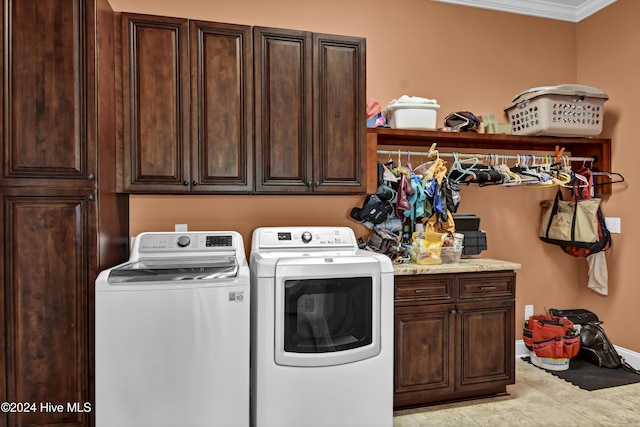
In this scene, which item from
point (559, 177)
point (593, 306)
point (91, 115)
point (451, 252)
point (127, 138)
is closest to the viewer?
point (91, 115)

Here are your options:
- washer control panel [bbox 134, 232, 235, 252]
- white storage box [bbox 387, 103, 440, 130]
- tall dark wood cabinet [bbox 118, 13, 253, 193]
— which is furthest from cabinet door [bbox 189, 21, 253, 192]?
white storage box [bbox 387, 103, 440, 130]

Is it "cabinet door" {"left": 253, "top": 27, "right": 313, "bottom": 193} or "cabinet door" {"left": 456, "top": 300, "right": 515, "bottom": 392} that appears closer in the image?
"cabinet door" {"left": 253, "top": 27, "right": 313, "bottom": 193}

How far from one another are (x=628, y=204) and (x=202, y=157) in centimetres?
314

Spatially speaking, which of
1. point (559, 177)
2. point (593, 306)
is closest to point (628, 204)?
point (559, 177)

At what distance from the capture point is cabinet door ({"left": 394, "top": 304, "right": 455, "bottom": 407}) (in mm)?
2525

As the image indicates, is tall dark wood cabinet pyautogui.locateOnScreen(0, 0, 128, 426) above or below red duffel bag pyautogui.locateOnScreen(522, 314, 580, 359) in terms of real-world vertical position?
above

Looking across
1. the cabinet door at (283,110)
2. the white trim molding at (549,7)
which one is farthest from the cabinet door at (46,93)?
the white trim molding at (549,7)

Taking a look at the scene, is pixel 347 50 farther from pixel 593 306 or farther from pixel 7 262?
pixel 593 306

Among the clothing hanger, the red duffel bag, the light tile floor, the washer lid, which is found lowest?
the light tile floor

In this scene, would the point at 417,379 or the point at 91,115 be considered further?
the point at 417,379

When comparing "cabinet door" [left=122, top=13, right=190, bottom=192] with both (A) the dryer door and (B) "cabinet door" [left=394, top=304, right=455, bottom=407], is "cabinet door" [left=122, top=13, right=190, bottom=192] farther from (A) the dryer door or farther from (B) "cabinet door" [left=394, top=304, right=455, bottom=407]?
(B) "cabinet door" [left=394, top=304, right=455, bottom=407]

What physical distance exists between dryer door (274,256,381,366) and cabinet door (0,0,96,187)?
1.12 metres

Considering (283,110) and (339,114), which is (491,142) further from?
(283,110)

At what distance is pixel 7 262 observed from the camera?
195cm
